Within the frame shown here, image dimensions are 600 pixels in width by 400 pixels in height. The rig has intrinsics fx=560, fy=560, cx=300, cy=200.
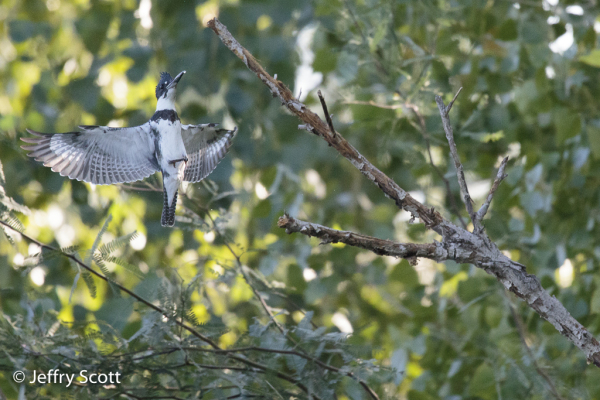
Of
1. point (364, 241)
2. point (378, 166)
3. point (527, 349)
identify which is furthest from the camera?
point (378, 166)

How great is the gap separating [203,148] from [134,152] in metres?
0.16

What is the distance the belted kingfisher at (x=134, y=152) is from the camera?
1110 millimetres

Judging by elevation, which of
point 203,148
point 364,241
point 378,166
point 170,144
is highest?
point 378,166

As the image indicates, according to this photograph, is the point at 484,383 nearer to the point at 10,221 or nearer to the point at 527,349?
the point at 527,349

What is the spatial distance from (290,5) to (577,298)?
130 centimetres

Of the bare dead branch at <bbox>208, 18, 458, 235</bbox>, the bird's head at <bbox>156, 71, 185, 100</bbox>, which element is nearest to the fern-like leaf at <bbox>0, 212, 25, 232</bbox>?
the bird's head at <bbox>156, 71, 185, 100</bbox>

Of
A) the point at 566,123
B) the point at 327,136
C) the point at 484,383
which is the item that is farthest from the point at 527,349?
the point at 327,136

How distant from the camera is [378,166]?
1.99 metres

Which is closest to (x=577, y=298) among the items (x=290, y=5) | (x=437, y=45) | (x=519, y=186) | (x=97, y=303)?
(x=519, y=186)

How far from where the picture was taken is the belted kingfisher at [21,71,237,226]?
1.11 metres

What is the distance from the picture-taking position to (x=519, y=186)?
1713 millimetres

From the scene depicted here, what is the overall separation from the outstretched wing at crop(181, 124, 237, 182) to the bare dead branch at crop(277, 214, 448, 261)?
1.61ft

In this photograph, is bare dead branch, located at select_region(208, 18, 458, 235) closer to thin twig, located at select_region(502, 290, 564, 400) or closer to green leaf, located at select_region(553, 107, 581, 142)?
thin twig, located at select_region(502, 290, 564, 400)

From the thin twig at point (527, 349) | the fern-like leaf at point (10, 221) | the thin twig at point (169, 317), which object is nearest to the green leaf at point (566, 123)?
the thin twig at point (527, 349)
